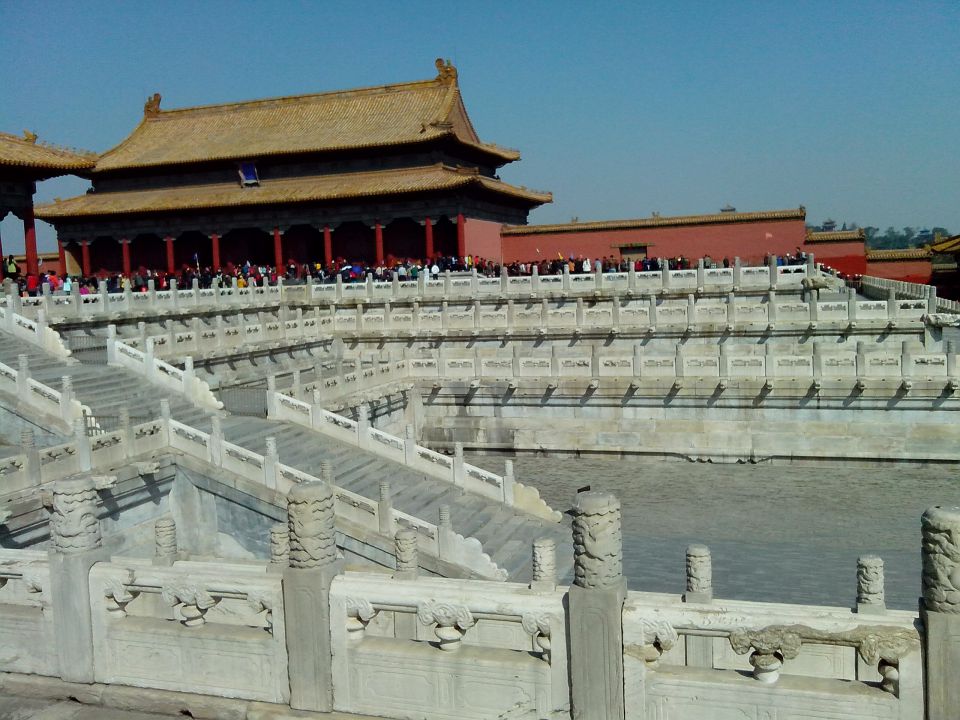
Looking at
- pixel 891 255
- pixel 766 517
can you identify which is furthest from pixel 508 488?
pixel 891 255

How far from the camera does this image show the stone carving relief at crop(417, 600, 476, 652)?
18.0 ft

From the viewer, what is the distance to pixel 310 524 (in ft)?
18.5

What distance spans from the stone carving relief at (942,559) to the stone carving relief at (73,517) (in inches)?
222

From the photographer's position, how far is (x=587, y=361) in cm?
2209

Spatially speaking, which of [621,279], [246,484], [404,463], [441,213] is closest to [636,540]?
[404,463]

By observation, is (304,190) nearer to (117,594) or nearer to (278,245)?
(278,245)

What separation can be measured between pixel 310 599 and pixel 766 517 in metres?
13.1

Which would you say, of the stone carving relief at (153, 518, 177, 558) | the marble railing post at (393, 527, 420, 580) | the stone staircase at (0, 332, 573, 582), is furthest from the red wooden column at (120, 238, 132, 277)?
the stone carving relief at (153, 518, 177, 558)

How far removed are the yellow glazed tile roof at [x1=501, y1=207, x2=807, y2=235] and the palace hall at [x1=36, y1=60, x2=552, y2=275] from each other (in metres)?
2.75

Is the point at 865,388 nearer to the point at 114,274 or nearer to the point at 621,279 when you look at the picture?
the point at 621,279

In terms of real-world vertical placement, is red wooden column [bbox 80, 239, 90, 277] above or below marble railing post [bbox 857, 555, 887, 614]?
above

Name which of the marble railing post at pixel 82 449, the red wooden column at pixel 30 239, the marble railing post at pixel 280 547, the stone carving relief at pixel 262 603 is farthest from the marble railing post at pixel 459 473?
the red wooden column at pixel 30 239

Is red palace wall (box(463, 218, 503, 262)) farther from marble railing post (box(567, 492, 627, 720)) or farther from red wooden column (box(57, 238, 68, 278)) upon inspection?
marble railing post (box(567, 492, 627, 720))

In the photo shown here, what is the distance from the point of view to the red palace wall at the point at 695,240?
3169 centimetres
